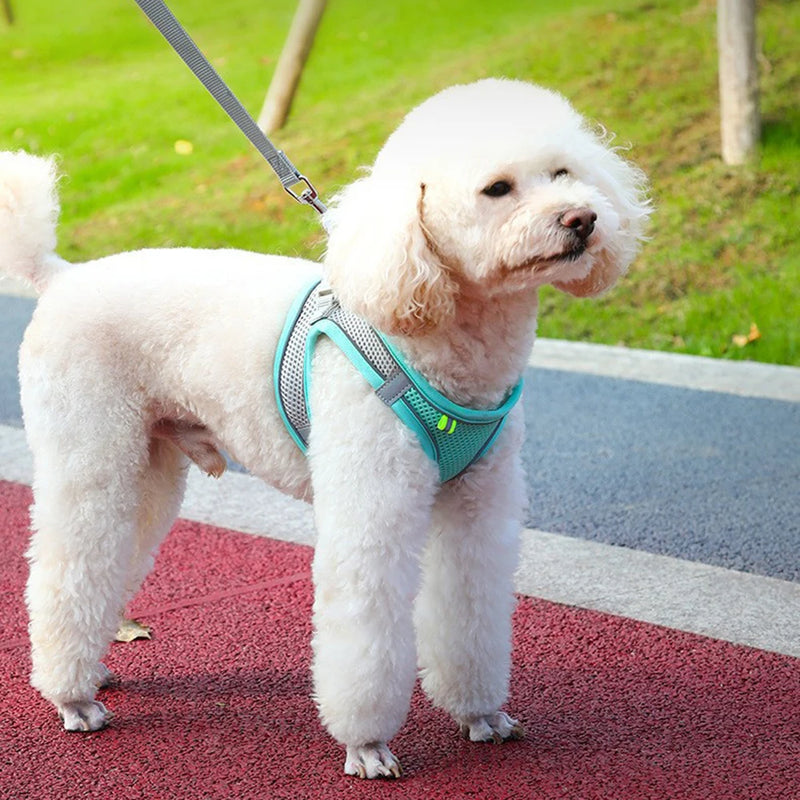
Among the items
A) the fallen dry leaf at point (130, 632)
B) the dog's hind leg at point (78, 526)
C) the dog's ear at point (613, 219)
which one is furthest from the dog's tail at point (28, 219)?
the dog's ear at point (613, 219)

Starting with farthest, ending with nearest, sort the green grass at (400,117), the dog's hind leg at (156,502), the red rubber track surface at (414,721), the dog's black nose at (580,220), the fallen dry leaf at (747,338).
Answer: the green grass at (400,117)
the fallen dry leaf at (747,338)
the dog's hind leg at (156,502)
the red rubber track surface at (414,721)
the dog's black nose at (580,220)

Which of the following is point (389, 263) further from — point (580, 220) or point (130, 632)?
point (130, 632)

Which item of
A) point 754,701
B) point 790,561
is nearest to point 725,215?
point 790,561

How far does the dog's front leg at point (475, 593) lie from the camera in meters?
2.72

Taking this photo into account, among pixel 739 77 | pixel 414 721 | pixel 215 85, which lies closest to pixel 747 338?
pixel 739 77

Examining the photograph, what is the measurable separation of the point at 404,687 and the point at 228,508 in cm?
183

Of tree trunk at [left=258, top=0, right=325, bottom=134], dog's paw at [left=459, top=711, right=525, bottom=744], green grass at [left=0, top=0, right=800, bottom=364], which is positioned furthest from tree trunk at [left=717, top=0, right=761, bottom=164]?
dog's paw at [left=459, top=711, right=525, bottom=744]

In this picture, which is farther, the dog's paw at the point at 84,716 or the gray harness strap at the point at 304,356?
the dog's paw at the point at 84,716

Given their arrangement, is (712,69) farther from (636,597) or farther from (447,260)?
(447,260)

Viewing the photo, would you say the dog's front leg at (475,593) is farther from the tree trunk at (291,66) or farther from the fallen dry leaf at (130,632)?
the tree trunk at (291,66)

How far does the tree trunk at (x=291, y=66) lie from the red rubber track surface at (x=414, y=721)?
7.42 meters

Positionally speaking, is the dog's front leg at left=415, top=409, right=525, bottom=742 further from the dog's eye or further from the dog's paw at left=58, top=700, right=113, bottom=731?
the dog's paw at left=58, top=700, right=113, bottom=731

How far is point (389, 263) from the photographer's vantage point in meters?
2.33

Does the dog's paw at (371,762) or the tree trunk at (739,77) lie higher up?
the dog's paw at (371,762)
